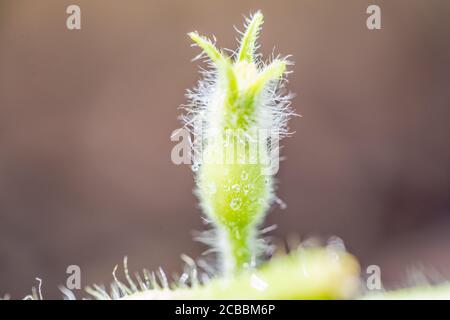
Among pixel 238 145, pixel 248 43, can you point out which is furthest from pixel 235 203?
pixel 248 43

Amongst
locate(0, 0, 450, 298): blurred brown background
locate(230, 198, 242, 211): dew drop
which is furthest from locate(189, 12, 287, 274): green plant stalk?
locate(0, 0, 450, 298): blurred brown background

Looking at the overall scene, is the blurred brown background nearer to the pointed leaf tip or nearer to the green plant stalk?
the green plant stalk

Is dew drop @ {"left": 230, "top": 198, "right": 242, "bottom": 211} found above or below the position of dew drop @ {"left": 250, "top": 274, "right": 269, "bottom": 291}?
above

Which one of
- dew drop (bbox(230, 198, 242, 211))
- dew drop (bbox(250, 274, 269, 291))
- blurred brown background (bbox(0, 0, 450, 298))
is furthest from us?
blurred brown background (bbox(0, 0, 450, 298))

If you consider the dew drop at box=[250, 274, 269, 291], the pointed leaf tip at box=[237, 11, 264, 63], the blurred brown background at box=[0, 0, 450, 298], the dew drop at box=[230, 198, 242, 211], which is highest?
the blurred brown background at box=[0, 0, 450, 298]

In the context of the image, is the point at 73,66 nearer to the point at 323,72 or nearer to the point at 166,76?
the point at 166,76

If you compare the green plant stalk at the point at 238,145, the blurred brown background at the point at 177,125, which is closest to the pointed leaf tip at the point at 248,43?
the green plant stalk at the point at 238,145

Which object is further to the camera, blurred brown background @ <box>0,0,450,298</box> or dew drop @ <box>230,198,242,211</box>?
blurred brown background @ <box>0,0,450,298</box>

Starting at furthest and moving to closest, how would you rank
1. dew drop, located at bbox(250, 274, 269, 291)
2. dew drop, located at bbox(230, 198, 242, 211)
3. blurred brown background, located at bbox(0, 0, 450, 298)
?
1. blurred brown background, located at bbox(0, 0, 450, 298)
2. dew drop, located at bbox(230, 198, 242, 211)
3. dew drop, located at bbox(250, 274, 269, 291)

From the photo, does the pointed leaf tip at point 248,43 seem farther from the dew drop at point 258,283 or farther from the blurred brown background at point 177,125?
the blurred brown background at point 177,125
